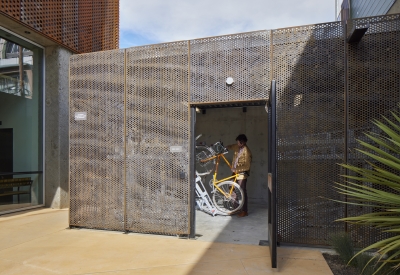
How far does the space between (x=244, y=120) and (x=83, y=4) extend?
527 centimetres

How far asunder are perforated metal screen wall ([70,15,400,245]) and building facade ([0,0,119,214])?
228 centimetres

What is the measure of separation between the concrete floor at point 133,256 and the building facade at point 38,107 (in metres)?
2.11

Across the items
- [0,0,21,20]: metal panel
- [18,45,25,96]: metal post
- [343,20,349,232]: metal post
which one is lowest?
[343,20,349,232]: metal post

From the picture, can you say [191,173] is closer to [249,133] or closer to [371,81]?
[371,81]

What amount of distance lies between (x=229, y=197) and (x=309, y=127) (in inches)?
104

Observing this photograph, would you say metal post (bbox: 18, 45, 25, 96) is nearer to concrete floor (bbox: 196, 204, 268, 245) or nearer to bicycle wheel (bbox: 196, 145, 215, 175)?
bicycle wheel (bbox: 196, 145, 215, 175)

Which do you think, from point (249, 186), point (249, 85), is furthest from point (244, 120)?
point (249, 85)

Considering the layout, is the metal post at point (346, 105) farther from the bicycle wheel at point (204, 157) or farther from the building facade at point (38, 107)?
the building facade at point (38, 107)

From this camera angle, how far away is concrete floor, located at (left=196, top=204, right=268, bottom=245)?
16.6 ft

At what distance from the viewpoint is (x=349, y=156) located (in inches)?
172

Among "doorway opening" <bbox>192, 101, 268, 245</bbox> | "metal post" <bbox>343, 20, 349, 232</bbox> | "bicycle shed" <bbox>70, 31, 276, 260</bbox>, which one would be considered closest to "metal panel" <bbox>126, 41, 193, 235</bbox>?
"bicycle shed" <bbox>70, 31, 276, 260</bbox>

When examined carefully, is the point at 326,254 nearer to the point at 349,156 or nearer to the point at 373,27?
the point at 349,156

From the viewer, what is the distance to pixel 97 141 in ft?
18.3

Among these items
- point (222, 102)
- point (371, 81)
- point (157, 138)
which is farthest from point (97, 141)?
point (371, 81)
